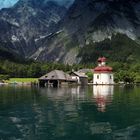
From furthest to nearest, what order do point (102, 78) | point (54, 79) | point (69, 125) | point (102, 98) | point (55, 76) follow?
point (102, 78)
point (55, 76)
point (54, 79)
point (102, 98)
point (69, 125)

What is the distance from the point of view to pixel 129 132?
1371 inches

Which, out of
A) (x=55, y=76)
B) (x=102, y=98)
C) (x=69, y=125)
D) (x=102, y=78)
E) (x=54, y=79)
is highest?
(x=55, y=76)

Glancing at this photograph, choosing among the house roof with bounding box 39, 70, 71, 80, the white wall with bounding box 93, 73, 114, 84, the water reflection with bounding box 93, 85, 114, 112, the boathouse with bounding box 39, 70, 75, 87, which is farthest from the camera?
the white wall with bounding box 93, 73, 114, 84

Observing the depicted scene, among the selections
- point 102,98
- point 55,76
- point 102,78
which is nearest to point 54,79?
point 55,76

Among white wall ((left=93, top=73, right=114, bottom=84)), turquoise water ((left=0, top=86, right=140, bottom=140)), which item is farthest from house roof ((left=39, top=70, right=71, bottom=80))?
turquoise water ((left=0, top=86, right=140, bottom=140))

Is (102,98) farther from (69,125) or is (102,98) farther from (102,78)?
(102,78)

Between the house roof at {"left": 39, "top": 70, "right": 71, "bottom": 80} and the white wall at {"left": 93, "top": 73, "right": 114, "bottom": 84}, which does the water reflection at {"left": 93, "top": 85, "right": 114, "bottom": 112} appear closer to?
the house roof at {"left": 39, "top": 70, "right": 71, "bottom": 80}

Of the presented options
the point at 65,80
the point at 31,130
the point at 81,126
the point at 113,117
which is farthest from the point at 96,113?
the point at 65,80

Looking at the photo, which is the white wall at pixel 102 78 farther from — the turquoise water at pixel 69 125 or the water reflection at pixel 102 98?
the turquoise water at pixel 69 125

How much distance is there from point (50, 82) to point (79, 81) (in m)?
18.9

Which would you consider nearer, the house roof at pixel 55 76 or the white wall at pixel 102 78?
the house roof at pixel 55 76

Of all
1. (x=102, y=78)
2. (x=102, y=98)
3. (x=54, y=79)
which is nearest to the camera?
(x=102, y=98)

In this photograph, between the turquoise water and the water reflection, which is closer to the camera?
the turquoise water

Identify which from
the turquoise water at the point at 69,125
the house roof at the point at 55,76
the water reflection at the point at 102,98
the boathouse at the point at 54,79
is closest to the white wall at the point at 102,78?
the house roof at the point at 55,76
